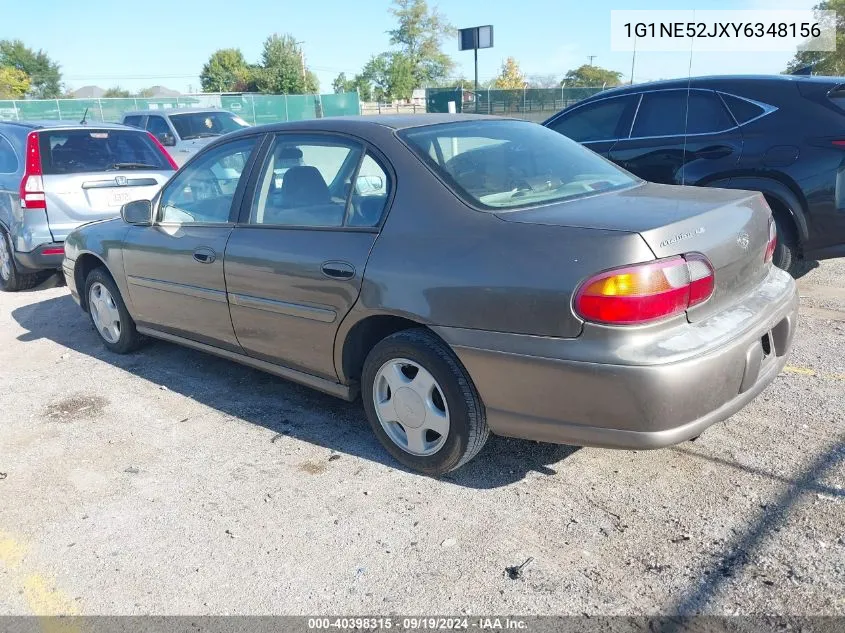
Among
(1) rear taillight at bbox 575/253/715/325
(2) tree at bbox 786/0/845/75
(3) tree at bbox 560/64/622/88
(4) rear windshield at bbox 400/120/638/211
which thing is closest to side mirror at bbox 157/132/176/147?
(4) rear windshield at bbox 400/120/638/211

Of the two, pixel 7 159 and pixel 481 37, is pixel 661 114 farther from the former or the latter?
pixel 481 37

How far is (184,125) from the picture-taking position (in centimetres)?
1345

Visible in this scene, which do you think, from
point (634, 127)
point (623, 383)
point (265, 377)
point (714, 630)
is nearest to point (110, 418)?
point (265, 377)

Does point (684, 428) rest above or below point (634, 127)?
below

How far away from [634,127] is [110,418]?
16.1 ft

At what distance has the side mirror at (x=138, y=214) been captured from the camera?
4605mm

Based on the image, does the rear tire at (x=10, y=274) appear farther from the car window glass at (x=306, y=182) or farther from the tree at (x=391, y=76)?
the tree at (x=391, y=76)

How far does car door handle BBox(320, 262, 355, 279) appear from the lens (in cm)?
329

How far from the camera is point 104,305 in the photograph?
17.3 feet

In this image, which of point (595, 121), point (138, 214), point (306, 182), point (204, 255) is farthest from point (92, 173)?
A: point (595, 121)

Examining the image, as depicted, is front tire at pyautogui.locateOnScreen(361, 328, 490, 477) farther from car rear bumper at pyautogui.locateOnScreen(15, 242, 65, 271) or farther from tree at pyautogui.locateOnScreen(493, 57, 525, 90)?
tree at pyautogui.locateOnScreen(493, 57, 525, 90)

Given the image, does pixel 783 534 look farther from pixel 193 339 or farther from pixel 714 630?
pixel 193 339

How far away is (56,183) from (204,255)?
3.71 metres

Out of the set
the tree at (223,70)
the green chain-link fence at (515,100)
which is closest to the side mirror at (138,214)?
the green chain-link fence at (515,100)
